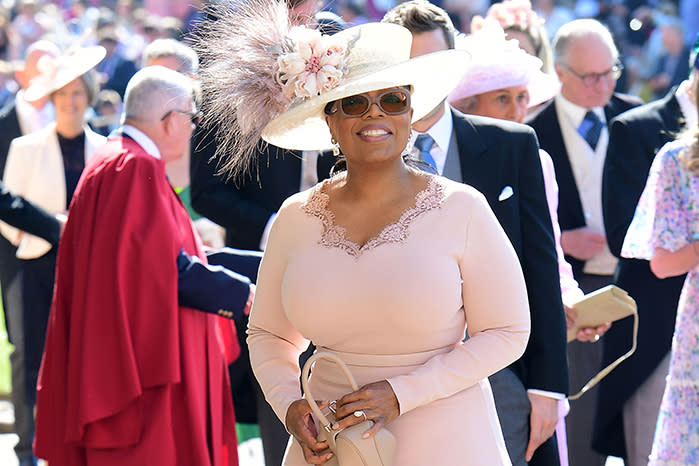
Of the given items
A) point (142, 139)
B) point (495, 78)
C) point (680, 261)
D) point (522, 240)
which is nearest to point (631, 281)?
point (680, 261)

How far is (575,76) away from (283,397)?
143 inches

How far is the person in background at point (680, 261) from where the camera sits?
4.35 meters

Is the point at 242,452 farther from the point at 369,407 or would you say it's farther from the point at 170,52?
the point at 369,407

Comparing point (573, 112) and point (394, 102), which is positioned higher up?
point (394, 102)

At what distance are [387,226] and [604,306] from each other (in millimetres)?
1536

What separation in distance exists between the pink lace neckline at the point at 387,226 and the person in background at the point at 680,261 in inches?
65.7

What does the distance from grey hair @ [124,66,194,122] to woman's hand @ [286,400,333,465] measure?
2.21m

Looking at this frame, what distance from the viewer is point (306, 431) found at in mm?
2873

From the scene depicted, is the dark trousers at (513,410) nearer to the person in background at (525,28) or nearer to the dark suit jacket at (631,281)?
the dark suit jacket at (631,281)

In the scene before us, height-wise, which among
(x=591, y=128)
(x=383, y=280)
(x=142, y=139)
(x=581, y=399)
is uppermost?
(x=383, y=280)

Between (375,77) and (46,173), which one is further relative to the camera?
(46,173)

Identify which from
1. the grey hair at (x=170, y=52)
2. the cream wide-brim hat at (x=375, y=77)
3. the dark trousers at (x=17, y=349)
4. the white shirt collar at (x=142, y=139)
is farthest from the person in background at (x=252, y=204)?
the dark trousers at (x=17, y=349)

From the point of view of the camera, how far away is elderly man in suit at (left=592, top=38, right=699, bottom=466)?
16.9 feet

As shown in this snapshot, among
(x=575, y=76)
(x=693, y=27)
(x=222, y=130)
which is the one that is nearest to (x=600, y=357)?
(x=575, y=76)
